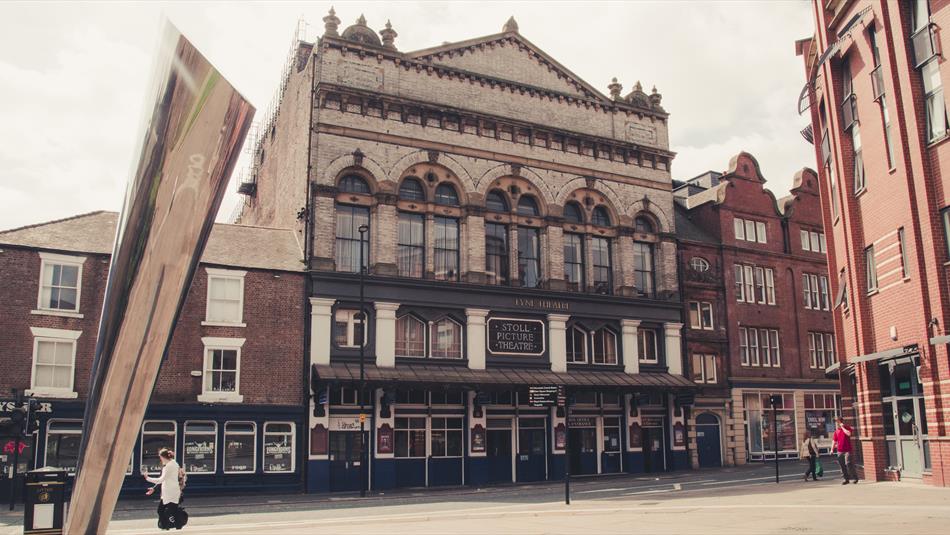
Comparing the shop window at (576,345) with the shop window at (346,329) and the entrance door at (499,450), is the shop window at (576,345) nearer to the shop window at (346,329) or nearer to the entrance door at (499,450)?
the entrance door at (499,450)

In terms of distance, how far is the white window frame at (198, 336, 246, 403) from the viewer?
90.7 feet

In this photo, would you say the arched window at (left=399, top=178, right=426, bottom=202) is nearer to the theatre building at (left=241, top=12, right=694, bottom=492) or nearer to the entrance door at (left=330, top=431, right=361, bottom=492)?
the theatre building at (left=241, top=12, right=694, bottom=492)

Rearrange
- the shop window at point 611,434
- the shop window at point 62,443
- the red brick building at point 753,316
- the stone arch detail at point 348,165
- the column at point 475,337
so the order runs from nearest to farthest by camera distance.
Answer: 1. the shop window at point 62,443
2. the stone arch detail at point 348,165
3. the column at point 475,337
4. the shop window at point 611,434
5. the red brick building at point 753,316

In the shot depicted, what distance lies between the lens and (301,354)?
96.6 ft

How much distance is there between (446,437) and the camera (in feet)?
104

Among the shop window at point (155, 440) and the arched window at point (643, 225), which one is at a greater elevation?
the arched window at point (643, 225)

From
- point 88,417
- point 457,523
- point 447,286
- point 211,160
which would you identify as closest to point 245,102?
point 211,160

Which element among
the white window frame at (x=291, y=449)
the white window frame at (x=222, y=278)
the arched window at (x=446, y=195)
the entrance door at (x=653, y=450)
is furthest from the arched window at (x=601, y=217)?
the white window frame at (x=291, y=449)

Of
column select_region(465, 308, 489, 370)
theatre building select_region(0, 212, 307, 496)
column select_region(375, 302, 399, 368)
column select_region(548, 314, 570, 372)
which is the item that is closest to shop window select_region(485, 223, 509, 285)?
column select_region(465, 308, 489, 370)

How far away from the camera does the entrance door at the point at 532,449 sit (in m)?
33.3

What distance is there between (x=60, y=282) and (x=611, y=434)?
22.7m

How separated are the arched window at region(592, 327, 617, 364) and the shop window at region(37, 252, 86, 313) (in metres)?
20.9

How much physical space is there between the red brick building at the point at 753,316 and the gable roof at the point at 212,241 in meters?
19.5

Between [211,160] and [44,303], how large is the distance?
67.4 ft
